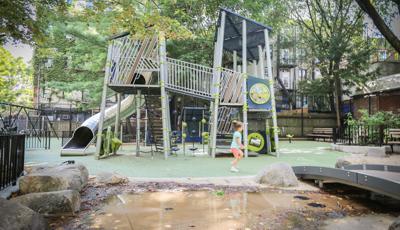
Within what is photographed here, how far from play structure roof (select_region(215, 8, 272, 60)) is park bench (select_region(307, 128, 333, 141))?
10.0 metres

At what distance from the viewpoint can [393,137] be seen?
1488cm

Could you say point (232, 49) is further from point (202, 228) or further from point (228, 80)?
point (202, 228)

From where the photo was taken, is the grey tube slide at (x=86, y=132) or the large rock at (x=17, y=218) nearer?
the large rock at (x=17, y=218)

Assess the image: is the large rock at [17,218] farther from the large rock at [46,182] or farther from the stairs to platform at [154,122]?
the stairs to platform at [154,122]

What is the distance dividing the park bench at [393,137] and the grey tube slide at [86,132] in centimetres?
1232

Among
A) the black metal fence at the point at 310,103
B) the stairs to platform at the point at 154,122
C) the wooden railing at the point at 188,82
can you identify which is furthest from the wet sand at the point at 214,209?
the black metal fence at the point at 310,103

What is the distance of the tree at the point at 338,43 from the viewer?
78.8 feet

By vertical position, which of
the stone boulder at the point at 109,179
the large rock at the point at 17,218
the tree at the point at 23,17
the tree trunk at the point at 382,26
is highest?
the tree at the point at 23,17

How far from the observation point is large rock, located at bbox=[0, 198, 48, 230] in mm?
3320

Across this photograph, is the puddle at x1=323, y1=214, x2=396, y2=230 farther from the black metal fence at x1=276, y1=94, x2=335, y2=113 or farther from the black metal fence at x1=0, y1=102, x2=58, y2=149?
the black metal fence at x1=276, y1=94, x2=335, y2=113

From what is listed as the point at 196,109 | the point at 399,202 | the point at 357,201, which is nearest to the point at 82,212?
the point at 357,201

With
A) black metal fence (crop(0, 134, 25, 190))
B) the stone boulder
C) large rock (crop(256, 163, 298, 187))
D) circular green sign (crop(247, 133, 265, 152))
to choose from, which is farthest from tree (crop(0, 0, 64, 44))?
circular green sign (crop(247, 133, 265, 152))

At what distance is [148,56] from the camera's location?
13.3m

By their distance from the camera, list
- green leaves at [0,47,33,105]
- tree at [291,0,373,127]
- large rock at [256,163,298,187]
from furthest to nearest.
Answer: tree at [291,0,373,127] < green leaves at [0,47,33,105] < large rock at [256,163,298,187]
